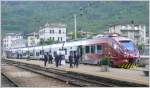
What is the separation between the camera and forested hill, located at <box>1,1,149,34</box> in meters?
146

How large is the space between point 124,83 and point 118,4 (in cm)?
15384

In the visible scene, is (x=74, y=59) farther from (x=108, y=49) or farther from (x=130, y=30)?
(x=130, y=30)

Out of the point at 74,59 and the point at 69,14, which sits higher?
the point at 69,14

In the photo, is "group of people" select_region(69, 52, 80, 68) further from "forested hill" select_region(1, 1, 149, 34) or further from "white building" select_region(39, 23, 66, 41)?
"forested hill" select_region(1, 1, 149, 34)

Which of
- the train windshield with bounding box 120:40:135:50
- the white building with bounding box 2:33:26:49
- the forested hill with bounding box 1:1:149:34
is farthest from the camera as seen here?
the white building with bounding box 2:33:26:49

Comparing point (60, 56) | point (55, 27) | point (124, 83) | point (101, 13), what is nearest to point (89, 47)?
point (60, 56)

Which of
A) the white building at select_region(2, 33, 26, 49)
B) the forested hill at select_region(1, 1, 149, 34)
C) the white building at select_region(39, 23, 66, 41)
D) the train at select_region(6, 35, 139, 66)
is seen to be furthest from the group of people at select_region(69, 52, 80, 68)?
the white building at select_region(2, 33, 26, 49)

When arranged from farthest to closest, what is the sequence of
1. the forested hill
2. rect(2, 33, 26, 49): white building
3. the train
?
rect(2, 33, 26, 49): white building < the forested hill < the train

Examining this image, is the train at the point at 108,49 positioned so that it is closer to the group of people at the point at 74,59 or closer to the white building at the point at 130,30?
the group of people at the point at 74,59

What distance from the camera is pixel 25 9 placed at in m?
168

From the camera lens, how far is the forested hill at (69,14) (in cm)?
14588

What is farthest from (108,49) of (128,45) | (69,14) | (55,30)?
(69,14)

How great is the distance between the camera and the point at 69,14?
149 metres

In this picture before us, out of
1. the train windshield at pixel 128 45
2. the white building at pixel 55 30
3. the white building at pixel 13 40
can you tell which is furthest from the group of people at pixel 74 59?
the white building at pixel 13 40
